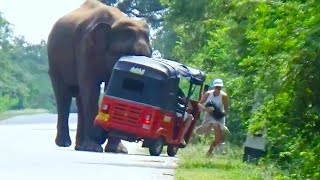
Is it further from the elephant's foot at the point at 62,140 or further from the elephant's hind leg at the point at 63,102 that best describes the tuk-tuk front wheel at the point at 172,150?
the elephant's hind leg at the point at 63,102

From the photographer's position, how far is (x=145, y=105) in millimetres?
28562

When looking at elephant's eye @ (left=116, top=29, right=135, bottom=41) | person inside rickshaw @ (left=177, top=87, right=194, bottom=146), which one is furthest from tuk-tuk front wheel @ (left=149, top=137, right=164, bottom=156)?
elephant's eye @ (left=116, top=29, right=135, bottom=41)

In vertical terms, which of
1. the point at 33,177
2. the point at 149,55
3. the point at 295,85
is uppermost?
the point at 149,55

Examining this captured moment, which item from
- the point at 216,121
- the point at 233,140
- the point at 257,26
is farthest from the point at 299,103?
the point at 233,140

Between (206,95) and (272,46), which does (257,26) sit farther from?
(206,95)

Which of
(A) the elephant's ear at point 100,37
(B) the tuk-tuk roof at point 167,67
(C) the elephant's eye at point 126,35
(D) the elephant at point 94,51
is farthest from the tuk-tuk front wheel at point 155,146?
(A) the elephant's ear at point 100,37

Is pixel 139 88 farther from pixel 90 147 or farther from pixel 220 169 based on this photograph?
pixel 220 169

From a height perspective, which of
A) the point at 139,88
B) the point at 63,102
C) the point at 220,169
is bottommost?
the point at 220,169

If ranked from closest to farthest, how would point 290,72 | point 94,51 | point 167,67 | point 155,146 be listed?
point 290,72
point 155,146
point 167,67
point 94,51

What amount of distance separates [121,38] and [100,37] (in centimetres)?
49

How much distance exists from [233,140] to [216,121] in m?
4.88

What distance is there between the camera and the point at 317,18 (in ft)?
40.7

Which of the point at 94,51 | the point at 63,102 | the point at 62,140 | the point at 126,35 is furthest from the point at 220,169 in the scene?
the point at 63,102

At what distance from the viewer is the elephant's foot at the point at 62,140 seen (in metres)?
32.0
